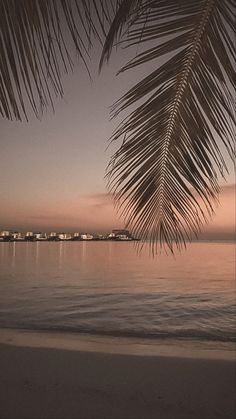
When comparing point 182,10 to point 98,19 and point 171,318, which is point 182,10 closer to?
point 98,19

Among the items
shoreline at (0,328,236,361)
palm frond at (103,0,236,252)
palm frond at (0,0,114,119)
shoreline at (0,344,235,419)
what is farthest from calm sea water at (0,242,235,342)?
palm frond at (0,0,114,119)

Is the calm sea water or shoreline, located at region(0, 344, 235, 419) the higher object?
shoreline, located at region(0, 344, 235, 419)

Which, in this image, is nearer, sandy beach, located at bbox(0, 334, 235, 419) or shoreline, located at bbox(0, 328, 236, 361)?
sandy beach, located at bbox(0, 334, 235, 419)

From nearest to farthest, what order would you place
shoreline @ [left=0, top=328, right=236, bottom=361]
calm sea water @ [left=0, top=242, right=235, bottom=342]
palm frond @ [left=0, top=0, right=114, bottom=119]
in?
1. palm frond @ [left=0, top=0, right=114, bottom=119]
2. shoreline @ [left=0, top=328, right=236, bottom=361]
3. calm sea water @ [left=0, top=242, right=235, bottom=342]

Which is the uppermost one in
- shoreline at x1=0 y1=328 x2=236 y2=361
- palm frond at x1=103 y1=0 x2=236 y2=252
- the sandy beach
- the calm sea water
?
palm frond at x1=103 y1=0 x2=236 y2=252

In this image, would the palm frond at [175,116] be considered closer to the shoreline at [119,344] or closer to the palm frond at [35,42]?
the palm frond at [35,42]

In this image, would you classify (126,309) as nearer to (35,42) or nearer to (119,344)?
(119,344)

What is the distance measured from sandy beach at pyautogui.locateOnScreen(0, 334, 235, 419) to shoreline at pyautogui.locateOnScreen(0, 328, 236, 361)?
17.4 inches

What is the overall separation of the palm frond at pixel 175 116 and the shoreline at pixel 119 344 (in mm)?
4390

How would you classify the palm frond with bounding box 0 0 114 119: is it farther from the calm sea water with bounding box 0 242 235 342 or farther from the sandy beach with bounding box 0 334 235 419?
the calm sea water with bounding box 0 242 235 342

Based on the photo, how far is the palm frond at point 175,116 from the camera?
70.0 inches

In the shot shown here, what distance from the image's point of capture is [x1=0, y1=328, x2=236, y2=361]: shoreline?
647cm

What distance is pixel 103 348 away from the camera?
692 cm

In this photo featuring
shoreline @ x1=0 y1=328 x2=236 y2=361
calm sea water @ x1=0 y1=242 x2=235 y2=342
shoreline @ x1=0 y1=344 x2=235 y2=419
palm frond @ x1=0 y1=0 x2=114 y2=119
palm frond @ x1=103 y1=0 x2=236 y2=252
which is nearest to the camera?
palm frond @ x1=0 y1=0 x2=114 y2=119
